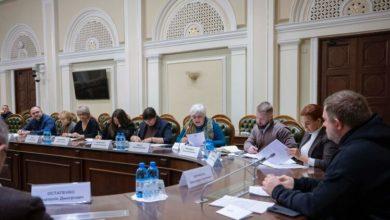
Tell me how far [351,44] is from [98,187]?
4.14 meters

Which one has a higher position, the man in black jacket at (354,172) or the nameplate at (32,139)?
the man in black jacket at (354,172)

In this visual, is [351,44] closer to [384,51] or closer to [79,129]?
[384,51]

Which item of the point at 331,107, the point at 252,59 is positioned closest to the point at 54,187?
the point at 331,107

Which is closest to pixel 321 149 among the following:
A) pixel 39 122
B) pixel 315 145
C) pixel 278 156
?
pixel 315 145

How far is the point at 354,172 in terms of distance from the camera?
132 cm

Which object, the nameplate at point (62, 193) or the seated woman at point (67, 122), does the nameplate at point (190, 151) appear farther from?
the seated woman at point (67, 122)

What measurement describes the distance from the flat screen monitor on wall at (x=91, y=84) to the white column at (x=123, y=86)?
0.36 metres

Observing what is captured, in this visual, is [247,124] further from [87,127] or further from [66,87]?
[66,87]

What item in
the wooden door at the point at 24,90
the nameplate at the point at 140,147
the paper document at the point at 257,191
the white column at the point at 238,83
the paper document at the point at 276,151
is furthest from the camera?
the wooden door at the point at 24,90

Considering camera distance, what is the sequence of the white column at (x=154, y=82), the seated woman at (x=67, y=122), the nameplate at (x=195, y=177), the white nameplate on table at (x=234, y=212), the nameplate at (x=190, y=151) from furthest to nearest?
the white column at (x=154, y=82) → the seated woman at (x=67, y=122) → the nameplate at (x=190, y=151) → the nameplate at (x=195, y=177) → the white nameplate on table at (x=234, y=212)

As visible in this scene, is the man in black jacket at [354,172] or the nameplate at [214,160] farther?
the nameplate at [214,160]

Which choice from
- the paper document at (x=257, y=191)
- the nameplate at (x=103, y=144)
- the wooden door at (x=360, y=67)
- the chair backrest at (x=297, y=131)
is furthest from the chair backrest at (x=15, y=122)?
the paper document at (x=257, y=191)

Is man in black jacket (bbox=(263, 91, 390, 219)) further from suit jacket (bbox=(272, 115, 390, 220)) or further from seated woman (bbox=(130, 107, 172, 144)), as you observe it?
seated woman (bbox=(130, 107, 172, 144))

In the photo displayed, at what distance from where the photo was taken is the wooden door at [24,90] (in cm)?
882
